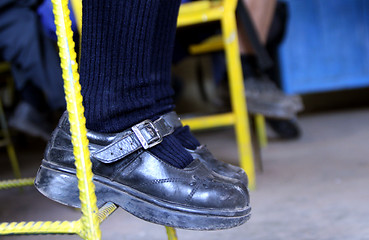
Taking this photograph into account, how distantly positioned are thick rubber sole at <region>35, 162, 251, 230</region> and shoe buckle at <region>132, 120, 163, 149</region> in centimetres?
7

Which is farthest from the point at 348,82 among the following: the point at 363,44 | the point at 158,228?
the point at 158,228

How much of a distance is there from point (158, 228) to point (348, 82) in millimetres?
2254

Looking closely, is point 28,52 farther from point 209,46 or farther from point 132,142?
point 132,142

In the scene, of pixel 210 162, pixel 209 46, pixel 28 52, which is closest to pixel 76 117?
pixel 210 162

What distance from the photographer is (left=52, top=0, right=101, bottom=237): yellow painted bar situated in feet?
1.62

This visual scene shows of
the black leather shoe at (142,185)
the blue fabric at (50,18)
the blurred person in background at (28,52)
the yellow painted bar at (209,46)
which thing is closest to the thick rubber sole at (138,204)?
the black leather shoe at (142,185)

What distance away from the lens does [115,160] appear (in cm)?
59

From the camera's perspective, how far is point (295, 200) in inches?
44.9

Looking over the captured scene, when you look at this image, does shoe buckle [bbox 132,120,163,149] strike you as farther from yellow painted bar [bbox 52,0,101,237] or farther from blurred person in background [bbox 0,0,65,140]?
blurred person in background [bbox 0,0,65,140]

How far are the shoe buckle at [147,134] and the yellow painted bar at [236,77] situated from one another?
71cm

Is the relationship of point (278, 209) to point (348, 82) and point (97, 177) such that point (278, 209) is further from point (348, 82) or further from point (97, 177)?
point (348, 82)

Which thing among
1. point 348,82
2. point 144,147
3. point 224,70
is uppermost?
point 144,147

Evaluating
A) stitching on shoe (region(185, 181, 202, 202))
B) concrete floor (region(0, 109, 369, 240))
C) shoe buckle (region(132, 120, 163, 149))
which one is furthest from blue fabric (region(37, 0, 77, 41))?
concrete floor (region(0, 109, 369, 240))

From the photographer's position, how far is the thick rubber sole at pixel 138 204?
0.58 metres
